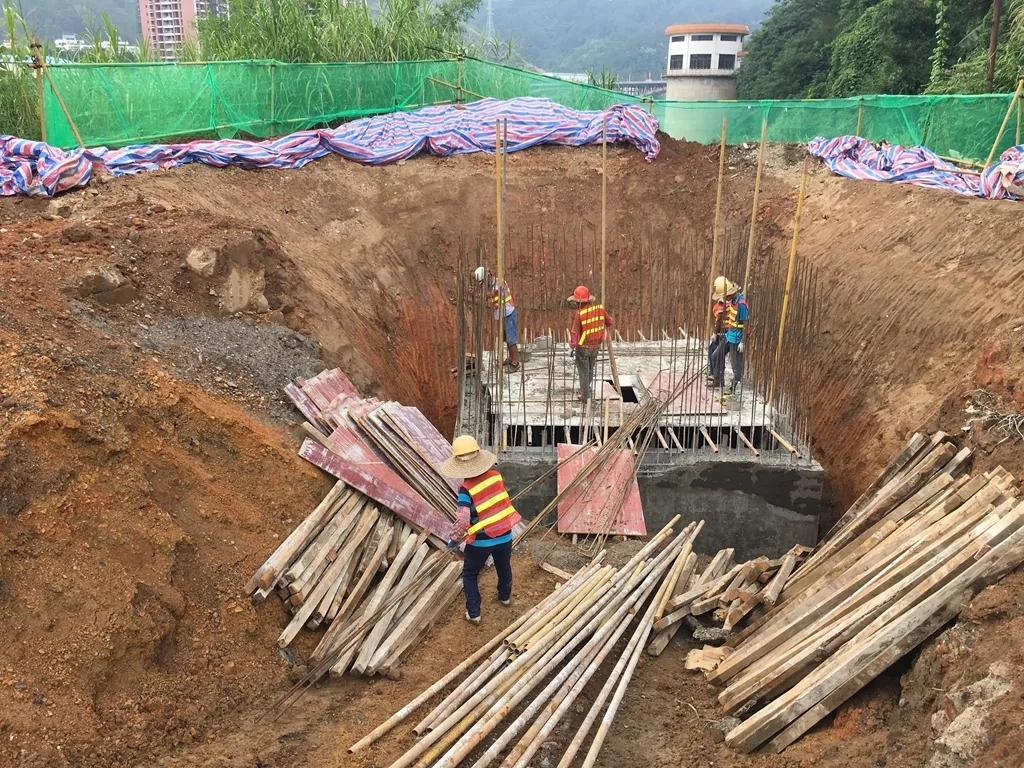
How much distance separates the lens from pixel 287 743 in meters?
4.50

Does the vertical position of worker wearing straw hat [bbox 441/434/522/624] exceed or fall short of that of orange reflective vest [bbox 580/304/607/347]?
it falls short

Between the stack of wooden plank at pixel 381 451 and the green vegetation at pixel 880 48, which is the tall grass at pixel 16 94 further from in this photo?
the green vegetation at pixel 880 48

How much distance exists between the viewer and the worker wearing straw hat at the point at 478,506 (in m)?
5.52

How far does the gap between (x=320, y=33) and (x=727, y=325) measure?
12.6m

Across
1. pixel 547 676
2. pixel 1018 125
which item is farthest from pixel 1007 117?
pixel 547 676

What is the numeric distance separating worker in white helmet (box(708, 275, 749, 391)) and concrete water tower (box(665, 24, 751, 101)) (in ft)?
167

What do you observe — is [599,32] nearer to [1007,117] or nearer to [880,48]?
[880,48]

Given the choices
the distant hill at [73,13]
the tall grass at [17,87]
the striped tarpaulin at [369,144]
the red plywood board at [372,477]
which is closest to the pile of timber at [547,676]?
the red plywood board at [372,477]

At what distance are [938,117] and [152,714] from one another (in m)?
13.7

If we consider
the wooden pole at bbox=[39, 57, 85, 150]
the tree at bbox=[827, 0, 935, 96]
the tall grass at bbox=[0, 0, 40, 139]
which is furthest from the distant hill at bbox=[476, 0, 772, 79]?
the wooden pole at bbox=[39, 57, 85, 150]

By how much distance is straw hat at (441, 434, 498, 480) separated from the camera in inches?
217

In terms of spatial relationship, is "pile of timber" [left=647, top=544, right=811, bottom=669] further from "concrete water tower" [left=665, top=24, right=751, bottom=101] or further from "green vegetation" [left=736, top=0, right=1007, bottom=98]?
"concrete water tower" [left=665, top=24, right=751, bottom=101]

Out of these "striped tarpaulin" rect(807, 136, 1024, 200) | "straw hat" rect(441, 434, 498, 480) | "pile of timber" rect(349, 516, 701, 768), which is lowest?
"pile of timber" rect(349, 516, 701, 768)

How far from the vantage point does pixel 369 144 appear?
44.8 ft
